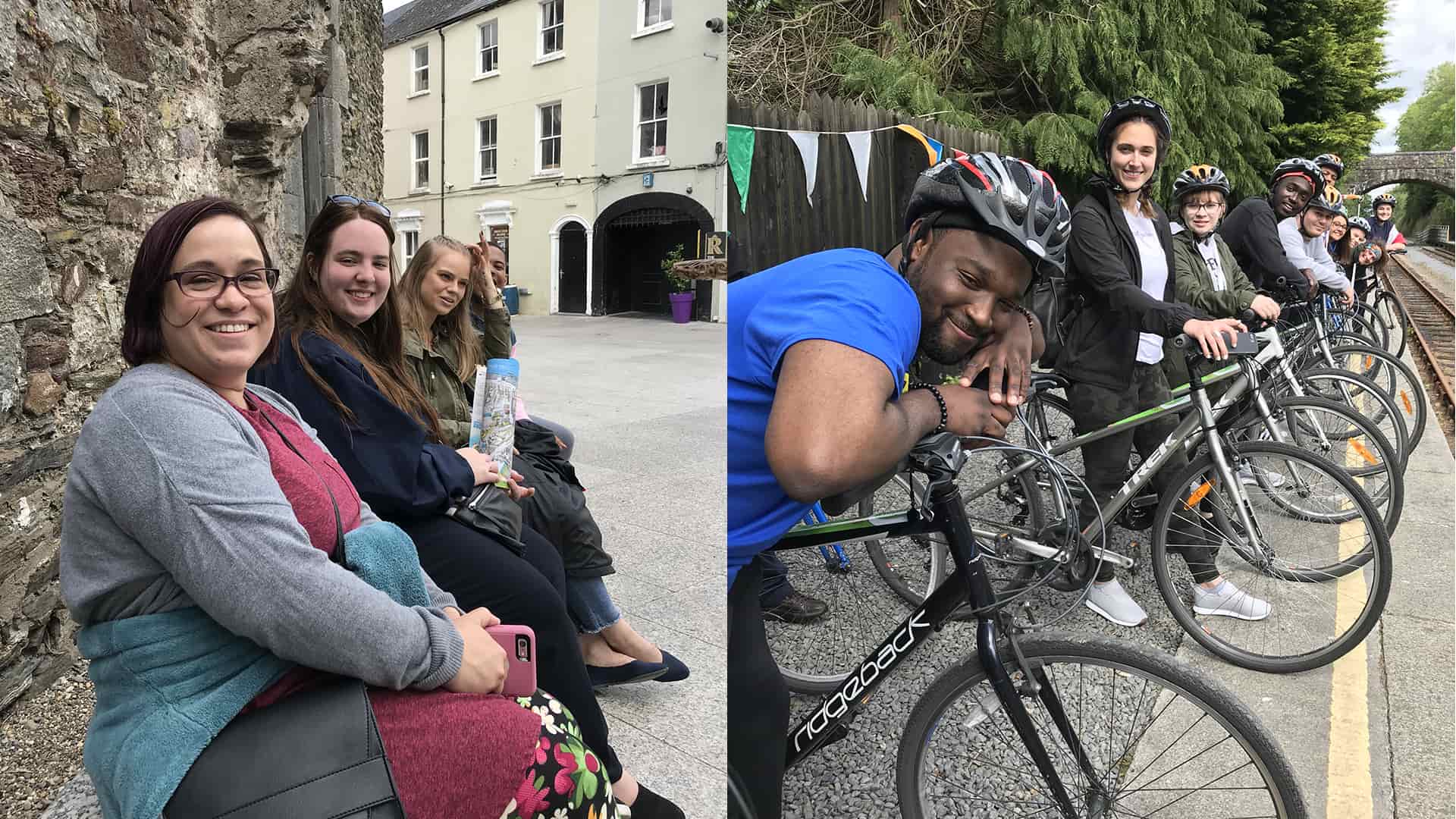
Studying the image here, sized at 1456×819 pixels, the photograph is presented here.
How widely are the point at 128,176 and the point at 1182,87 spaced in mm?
2726

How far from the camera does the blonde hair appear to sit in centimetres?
151

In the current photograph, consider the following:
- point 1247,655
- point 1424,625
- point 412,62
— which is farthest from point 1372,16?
point 412,62

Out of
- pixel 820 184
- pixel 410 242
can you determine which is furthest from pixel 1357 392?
pixel 410 242

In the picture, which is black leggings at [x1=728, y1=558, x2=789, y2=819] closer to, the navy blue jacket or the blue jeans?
the navy blue jacket

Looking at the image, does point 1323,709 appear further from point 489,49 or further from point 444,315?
point 489,49

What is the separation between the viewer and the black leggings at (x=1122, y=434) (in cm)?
255

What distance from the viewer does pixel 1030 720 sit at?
1.29 meters

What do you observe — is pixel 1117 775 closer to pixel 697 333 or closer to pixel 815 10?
pixel 697 333

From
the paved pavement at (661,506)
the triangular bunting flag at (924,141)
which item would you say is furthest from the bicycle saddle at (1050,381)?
the paved pavement at (661,506)

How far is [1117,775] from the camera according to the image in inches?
55.8

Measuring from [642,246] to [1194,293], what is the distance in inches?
101

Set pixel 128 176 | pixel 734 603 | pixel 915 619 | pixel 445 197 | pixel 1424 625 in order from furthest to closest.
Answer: pixel 1424 625, pixel 128 176, pixel 915 619, pixel 445 197, pixel 734 603

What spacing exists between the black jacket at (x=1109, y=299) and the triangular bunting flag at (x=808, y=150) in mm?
1691

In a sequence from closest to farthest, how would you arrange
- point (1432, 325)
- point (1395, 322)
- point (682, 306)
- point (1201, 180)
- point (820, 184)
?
point (682, 306) → point (820, 184) → point (1201, 180) → point (1432, 325) → point (1395, 322)
